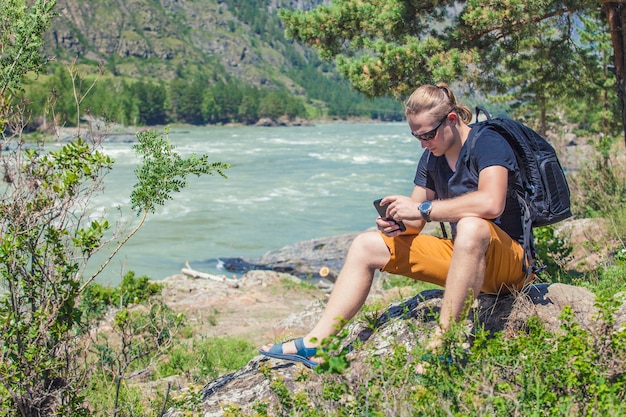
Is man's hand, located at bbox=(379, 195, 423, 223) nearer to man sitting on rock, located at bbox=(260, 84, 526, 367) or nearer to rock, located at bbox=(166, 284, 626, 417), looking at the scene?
man sitting on rock, located at bbox=(260, 84, 526, 367)

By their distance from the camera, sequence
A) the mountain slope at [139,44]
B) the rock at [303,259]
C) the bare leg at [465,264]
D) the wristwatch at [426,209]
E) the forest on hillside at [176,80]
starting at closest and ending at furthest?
the bare leg at [465,264]
the wristwatch at [426,209]
the rock at [303,259]
the forest on hillside at [176,80]
the mountain slope at [139,44]

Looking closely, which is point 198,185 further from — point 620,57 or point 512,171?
point 512,171

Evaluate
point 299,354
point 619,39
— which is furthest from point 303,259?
point 299,354

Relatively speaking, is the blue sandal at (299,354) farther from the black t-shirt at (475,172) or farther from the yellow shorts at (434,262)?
the black t-shirt at (475,172)

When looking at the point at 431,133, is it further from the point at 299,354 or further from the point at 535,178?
the point at 299,354

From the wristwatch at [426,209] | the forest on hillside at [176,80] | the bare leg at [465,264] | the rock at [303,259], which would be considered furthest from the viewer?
the forest on hillside at [176,80]

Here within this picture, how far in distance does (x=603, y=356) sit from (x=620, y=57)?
635cm

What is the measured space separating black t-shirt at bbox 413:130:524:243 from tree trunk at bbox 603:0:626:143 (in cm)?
482

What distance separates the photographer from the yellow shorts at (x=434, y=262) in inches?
134

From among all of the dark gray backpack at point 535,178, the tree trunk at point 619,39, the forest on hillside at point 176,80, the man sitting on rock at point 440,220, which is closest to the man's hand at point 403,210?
the man sitting on rock at point 440,220

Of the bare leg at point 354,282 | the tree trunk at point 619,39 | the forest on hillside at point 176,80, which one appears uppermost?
the forest on hillside at point 176,80

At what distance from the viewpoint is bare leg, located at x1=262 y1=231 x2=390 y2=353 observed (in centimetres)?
343

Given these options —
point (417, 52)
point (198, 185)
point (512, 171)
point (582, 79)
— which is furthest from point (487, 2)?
point (198, 185)

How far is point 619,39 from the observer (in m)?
8.14
